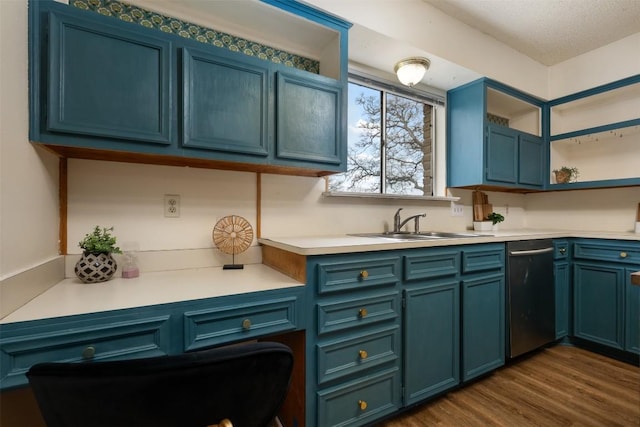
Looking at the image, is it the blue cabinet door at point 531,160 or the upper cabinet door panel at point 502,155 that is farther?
the blue cabinet door at point 531,160

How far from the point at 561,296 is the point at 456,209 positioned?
3.73ft

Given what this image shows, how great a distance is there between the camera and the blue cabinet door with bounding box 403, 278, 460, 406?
1562mm

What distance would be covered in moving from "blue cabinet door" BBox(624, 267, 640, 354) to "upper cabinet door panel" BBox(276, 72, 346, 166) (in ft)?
8.17

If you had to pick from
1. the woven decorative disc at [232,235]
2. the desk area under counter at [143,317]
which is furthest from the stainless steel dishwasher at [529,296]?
the woven decorative disc at [232,235]

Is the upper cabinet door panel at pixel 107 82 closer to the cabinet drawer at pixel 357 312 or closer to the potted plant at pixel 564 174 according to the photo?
the cabinet drawer at pixel 357 312

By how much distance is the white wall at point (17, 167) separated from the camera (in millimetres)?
891

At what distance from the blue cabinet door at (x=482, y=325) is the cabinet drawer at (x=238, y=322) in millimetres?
1224

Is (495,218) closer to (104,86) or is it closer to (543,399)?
(543,399)

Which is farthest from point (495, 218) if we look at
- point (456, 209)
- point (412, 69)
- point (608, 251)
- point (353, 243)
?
point (353, 243)

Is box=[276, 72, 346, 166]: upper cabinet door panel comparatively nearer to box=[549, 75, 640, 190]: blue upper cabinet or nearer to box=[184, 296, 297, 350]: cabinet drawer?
box=[184, 296, 297, 350]: cabinet drawer

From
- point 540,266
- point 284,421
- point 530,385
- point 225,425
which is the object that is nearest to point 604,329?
point 540,266

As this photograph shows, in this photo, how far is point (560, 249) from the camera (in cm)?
242

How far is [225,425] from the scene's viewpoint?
557 millimetres

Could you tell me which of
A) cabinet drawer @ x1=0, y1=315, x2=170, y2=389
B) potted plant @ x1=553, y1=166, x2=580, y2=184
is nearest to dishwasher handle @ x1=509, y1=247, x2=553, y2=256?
potted plant @ x1=553, y1=166, x2=580, y2=184
